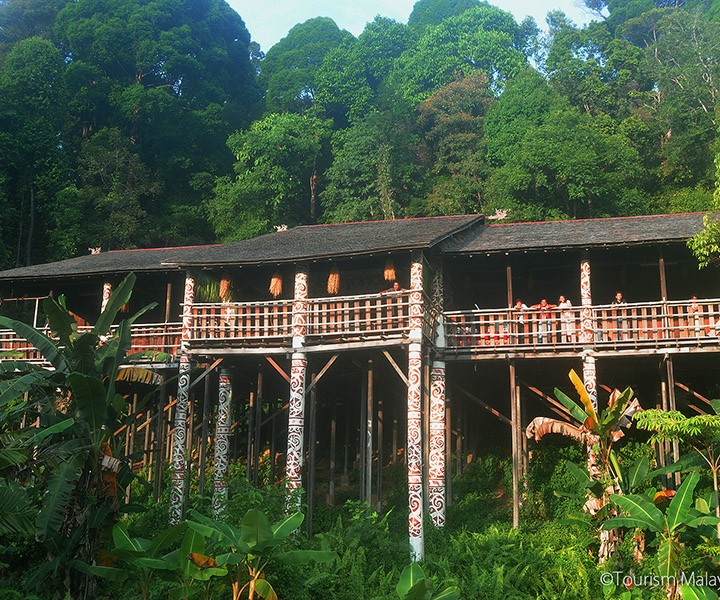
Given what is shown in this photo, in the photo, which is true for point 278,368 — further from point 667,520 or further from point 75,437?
point 667,520

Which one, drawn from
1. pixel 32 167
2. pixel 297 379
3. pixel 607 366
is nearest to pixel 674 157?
pixel 607 366

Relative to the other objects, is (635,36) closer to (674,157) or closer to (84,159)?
(674,157)

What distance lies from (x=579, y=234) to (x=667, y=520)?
8.16 metres

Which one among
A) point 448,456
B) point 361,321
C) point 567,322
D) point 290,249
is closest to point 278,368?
point 361,321

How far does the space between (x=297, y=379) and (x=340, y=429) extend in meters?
6.85

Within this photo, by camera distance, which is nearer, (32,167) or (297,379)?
(297,379)

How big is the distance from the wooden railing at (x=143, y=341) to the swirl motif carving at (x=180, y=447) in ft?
3.62

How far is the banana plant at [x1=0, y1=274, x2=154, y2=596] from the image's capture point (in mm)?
14602

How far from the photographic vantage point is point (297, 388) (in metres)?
19.5

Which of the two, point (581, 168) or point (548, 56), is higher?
point (548, 56)

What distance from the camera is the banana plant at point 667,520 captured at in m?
13.8

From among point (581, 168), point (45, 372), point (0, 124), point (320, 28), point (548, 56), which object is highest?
point (320, 28)

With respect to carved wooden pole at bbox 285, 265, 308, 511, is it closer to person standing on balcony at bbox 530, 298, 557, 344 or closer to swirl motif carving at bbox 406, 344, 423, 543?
swirl motif carving at bbox 406, 344, 423, 543

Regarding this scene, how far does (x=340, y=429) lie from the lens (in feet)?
85.1
